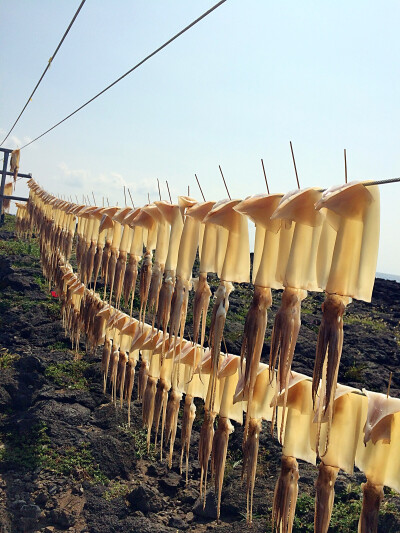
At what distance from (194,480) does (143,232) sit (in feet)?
17.8

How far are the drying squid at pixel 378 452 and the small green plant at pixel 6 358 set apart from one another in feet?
32.6

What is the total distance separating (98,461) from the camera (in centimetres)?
877

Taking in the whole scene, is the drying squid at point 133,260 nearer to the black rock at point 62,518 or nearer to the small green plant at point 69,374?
the black rock at point 62,518

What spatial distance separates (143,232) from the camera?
4.80 m

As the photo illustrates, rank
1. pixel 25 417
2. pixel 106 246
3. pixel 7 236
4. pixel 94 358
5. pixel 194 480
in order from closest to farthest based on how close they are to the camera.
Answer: pixel 106 246 → pixel 194 480 → pixel 25 417 → pixel 94 358 → pixel 7 236

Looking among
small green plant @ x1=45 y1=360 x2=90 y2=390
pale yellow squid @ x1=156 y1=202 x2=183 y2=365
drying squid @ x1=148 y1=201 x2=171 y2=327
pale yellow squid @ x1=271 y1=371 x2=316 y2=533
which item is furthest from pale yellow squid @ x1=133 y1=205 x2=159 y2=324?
small green plant @ x1=45 y1=360 x2=90 y2=390

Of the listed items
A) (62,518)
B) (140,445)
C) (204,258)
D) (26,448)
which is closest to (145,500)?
(62,518)

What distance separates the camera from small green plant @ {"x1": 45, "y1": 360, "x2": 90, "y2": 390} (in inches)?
433

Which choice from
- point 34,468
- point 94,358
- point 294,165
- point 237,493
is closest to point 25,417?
point 34,468

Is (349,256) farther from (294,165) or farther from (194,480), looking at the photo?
(194,480)

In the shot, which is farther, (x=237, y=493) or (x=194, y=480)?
(x=194, y=480)

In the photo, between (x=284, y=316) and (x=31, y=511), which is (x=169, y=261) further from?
(x=31, y=511)

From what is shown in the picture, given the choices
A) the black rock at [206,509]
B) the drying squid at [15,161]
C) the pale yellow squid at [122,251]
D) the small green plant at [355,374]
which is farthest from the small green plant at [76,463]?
the drying squid at [15,161]

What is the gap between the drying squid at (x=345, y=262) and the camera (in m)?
2.29
